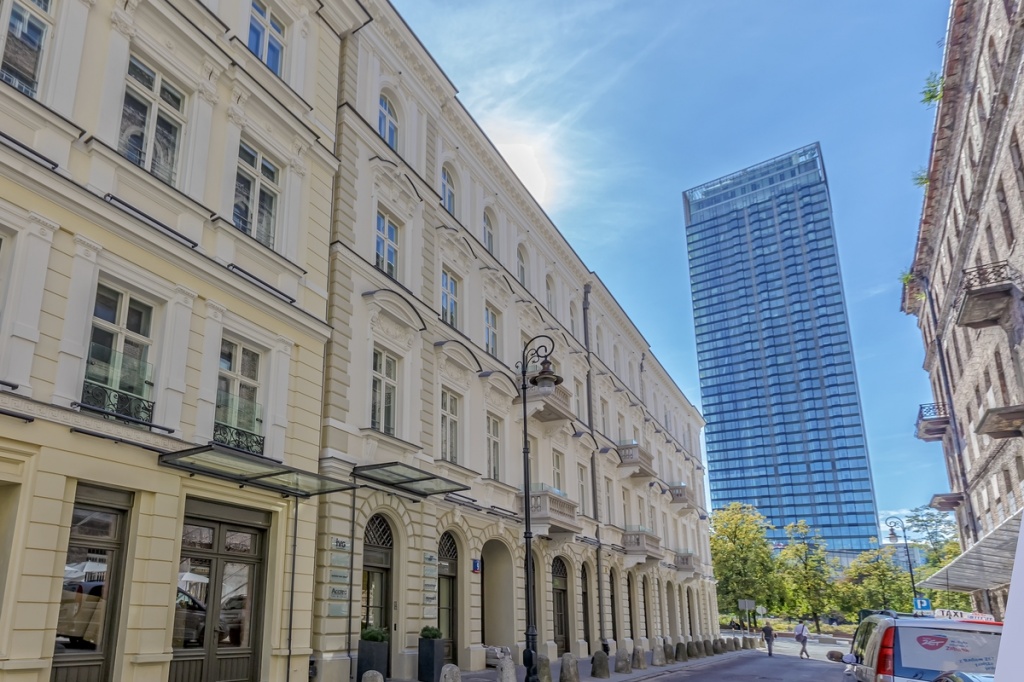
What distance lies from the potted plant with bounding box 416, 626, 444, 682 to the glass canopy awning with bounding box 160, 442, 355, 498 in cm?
454

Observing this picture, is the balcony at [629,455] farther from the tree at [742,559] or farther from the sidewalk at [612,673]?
the tree at [742,559]

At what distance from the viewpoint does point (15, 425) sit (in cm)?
959

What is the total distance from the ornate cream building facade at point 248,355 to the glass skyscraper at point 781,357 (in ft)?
452

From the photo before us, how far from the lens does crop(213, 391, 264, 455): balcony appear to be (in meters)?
13.0

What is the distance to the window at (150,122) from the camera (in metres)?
12.3

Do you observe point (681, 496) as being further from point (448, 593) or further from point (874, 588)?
point (874, 588)

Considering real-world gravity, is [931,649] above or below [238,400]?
below

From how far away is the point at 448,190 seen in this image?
23672mm

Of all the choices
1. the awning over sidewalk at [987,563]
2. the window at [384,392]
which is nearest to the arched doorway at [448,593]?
the window at [384,392]

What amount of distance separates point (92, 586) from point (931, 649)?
34.7 ft

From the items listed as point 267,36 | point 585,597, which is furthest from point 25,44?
point 585,597

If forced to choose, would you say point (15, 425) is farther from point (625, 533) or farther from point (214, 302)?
point (625, 533)

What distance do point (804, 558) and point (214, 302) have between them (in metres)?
65.0

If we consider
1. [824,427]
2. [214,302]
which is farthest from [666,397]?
[824,427]
